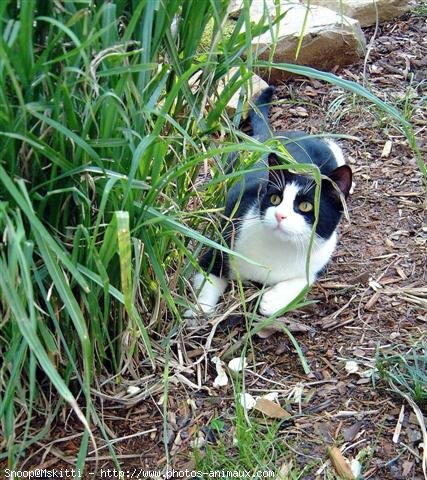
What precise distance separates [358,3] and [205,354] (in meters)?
2.06

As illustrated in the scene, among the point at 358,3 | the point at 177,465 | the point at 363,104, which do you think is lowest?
the point at 177,465

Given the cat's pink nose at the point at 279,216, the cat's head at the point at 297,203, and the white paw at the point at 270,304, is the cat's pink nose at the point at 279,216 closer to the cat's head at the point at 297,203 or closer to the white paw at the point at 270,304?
the cat's head at the point at 297,203

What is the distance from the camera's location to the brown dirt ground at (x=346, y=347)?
1.64 m

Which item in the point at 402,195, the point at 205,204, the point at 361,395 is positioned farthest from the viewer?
the point at 402,195

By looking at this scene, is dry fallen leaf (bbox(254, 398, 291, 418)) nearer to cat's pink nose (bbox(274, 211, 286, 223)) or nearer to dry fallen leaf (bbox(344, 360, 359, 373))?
dry fallen leaf (bbox(344, 360, 359, 373))

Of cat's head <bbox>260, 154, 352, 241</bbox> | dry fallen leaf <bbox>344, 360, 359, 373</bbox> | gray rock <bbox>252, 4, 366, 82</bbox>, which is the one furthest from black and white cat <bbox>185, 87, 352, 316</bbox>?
gray rock <bbox>252, 4, 366, 82</bbox>

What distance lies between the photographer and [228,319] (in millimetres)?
1992

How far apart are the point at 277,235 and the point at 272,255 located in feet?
0.28

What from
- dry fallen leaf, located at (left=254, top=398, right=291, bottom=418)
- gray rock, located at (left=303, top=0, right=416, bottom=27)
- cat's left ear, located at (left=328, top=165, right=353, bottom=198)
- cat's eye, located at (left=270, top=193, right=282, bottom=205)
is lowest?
dry fallen leaf, located at (left=254, top=398, right=291, bottom=418)

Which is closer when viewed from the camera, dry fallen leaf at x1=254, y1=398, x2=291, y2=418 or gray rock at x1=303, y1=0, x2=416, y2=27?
dry fallen leaf at x1=254, y1=398, x2=291, y2=418

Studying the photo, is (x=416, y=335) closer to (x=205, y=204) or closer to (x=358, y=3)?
(x=205, y=204)

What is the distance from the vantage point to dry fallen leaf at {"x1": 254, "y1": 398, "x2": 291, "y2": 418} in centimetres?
171

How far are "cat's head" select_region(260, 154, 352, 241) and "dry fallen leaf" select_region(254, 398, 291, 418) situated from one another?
50cm

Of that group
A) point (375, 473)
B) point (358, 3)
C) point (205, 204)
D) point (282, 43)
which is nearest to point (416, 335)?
point (375, 473)
